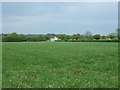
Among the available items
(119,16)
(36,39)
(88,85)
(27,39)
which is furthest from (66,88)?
(36,39)

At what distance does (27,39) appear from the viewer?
54125 millimetres

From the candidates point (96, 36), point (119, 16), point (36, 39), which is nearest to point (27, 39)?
point (36, 39)

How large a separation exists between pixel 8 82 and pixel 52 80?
1.24 metres

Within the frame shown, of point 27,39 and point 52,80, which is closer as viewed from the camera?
point 52,80

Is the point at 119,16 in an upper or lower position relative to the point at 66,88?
upper

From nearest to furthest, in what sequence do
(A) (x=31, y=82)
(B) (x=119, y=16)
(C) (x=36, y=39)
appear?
(A) (x=31, y=82) → (B) (x=119, y=16) → (C) (x=36, y=39)

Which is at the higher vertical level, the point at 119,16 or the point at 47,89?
the point at 119,16

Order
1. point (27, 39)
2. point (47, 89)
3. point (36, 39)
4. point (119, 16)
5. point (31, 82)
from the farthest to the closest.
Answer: point (36, 39) → point (27, 39) → point (119, 16) → point (31, 82) → point (47, 89)

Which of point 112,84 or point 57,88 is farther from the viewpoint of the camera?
point 112,84

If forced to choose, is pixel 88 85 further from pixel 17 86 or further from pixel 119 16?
pixel 119 16

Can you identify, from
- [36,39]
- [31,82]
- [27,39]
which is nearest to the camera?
[31,82]

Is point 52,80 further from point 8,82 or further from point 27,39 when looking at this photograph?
point 27,39

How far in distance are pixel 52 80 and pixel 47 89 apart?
88 centimetres

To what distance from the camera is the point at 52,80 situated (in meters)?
5.37
